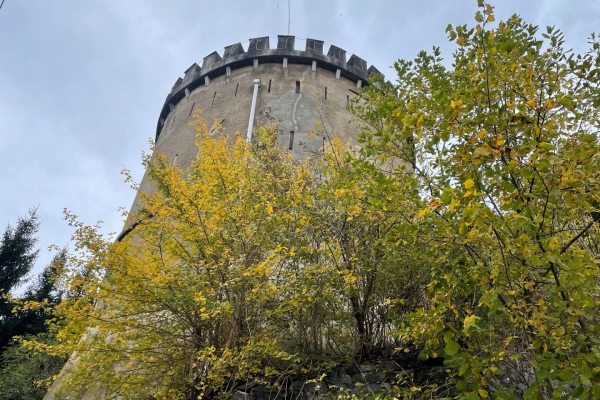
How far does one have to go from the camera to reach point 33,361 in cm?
1062

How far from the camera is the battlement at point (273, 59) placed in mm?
13477

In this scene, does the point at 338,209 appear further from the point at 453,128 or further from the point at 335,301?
the point at 453,128

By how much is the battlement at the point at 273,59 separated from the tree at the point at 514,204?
398 inches

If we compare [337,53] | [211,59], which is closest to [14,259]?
[211,59]

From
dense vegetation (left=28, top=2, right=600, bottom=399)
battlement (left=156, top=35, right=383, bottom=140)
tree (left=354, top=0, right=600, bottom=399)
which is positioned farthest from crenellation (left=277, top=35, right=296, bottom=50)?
tree (left=354, top=0, right=600, bottom=399)

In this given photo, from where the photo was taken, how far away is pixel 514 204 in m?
2.26

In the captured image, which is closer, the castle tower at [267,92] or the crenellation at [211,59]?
the castle tower at [267,92]

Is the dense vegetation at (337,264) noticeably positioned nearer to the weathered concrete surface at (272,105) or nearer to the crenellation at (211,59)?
the weathered concrete surface at (272,105)

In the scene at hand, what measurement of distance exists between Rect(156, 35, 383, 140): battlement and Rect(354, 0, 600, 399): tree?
10113mm

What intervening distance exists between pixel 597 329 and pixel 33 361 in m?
12.5

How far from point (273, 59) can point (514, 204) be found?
1238 cm

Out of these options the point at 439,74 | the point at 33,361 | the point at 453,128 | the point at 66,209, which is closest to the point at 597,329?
the point at 453,128

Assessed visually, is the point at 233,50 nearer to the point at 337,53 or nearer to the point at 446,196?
the point at 337,53

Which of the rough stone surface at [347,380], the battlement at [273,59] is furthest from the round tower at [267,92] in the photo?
the rough stone surface at [347,380]
